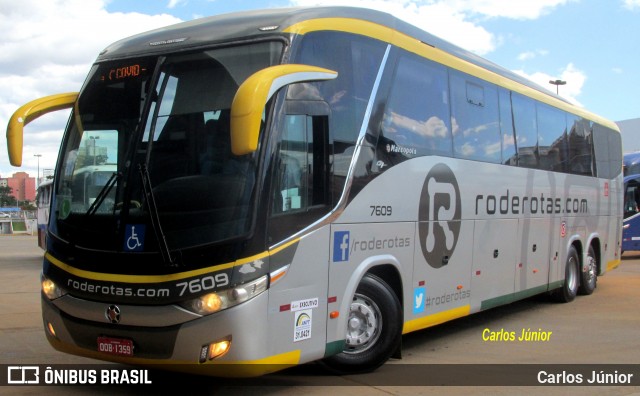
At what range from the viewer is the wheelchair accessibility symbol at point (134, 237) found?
5.74 metres

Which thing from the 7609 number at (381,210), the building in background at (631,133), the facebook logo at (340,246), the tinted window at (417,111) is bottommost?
the facebook logo at (340,246)

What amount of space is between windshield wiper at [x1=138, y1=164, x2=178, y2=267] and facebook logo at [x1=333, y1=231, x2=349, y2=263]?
5.29 ft

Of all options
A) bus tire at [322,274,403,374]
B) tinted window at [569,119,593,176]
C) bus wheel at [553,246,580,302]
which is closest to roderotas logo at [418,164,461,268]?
bus tire at [322,274,403,374]

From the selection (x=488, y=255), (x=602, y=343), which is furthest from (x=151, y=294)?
(x=602, y=343)

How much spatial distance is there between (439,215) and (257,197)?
3387 millimetres

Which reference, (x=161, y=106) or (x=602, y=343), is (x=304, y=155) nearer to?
(x=161, y=106)

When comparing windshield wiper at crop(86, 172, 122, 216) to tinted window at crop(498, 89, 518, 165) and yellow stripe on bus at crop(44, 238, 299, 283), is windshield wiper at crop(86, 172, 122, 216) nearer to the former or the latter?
yellow stripe on bus at crop(44, 238, 299, 283)

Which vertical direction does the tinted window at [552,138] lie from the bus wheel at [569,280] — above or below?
above

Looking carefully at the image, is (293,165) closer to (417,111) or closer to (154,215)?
(154,215)

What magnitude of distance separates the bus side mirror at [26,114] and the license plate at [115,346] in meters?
1.90

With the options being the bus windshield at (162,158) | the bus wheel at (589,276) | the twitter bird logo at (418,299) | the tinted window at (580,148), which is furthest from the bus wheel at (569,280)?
the bus windshield at (162,158)

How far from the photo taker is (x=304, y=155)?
6.22 metres

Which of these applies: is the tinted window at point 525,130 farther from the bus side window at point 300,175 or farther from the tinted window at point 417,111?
the bus side window at point 300,175

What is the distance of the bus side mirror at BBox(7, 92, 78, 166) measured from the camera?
20.9 feet
